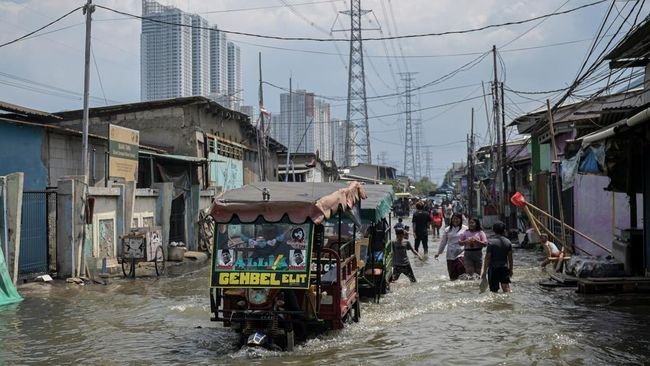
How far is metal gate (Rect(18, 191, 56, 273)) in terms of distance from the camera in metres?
16.4

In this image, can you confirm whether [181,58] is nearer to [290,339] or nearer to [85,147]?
[85,147]

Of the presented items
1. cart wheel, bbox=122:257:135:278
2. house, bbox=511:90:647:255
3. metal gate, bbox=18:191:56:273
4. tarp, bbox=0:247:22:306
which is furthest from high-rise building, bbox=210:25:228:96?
tarp, bbox=0:247:22:306

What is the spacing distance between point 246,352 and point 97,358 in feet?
7.06

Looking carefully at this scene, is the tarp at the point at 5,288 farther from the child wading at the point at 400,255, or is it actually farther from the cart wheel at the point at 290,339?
the child wading at the point at 400,255

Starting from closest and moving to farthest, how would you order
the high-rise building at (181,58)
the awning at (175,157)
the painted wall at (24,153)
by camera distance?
the painted wall at (24,153) → the awning at (175,157) → the high-rise building at (181,58)

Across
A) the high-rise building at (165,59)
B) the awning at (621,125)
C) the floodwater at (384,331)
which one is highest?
the high-rise building at (165,59)

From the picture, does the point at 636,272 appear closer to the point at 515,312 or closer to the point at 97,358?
the point at 515,312

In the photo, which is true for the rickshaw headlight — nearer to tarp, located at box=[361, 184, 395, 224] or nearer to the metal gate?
tarp, located at box=[361, 184, 395, 224]

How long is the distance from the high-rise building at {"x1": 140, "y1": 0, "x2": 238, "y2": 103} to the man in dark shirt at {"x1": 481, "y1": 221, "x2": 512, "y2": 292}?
17487mm

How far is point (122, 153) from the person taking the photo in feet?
68.1

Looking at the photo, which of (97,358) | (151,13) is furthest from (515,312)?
(151,13)

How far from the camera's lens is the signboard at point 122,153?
20.0 metres

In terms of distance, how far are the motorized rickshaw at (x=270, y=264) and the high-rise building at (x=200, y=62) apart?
26.6 meters

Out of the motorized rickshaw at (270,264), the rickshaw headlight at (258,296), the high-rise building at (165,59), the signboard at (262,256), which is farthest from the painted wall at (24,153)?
the rickshaw headlight at (258,296)
